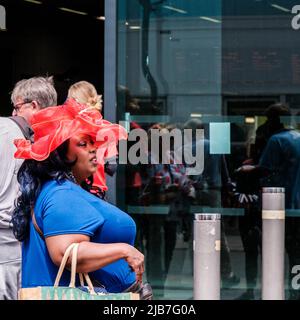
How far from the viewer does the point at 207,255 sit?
20.1ft

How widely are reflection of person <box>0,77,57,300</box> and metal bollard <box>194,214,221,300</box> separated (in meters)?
1.39

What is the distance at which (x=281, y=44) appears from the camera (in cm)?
845

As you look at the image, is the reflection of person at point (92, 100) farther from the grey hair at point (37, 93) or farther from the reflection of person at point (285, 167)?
the reflection of person at point (285, 167)

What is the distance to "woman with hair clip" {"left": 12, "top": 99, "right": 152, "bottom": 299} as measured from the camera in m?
3.56

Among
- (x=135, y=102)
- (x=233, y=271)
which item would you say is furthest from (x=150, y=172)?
(x=233, y=271)

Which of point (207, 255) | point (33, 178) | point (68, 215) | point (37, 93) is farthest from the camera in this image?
point (207, 255)

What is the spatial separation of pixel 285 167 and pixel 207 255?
252 centimetres

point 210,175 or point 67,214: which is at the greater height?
point 67,214

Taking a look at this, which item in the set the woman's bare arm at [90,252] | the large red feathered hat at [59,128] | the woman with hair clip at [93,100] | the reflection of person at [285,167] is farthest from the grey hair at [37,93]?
the reflection of person at [285,167]

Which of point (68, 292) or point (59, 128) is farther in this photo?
point (59, 128)

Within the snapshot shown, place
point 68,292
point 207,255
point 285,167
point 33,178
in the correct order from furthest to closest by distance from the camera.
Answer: point 285,167 < point 207,255 < point 33,178 < point 68,292

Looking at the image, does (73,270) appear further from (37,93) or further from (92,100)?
(92,100)

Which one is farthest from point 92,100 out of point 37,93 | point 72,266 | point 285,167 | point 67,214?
point 72,266

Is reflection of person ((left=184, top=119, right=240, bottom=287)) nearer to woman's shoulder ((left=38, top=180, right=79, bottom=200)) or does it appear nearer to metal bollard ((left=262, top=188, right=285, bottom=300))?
metal bollard ((left=262, top=188, right=285, bottom=300))
